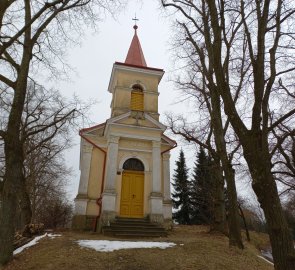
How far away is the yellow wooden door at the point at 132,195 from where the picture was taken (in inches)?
608

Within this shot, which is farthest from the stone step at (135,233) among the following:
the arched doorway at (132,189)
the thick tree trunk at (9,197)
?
the thick tree trunk at (9,197)

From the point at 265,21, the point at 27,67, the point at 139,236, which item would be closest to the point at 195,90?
the point at 139,236

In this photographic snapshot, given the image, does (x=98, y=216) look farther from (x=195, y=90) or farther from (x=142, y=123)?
(x=195, y=90)

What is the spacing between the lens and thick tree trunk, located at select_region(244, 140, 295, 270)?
485 centimetres

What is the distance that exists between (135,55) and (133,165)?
8.12 m

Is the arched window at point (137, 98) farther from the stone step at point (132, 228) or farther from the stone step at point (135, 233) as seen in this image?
the stone step at point (135, 233)

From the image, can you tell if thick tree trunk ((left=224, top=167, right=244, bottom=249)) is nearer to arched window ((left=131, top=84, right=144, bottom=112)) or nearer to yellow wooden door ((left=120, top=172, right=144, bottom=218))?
yellow wooden door ((left=120, top=172, right=144, bottom=218))

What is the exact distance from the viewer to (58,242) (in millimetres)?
10688

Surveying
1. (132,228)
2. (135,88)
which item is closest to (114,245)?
(132,228)

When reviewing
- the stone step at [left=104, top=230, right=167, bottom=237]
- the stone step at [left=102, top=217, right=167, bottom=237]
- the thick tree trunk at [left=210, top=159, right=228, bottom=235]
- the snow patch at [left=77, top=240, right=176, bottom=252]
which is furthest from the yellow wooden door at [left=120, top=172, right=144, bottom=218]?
the snow patch at [left=77, top=240, right=176, bottom=252]

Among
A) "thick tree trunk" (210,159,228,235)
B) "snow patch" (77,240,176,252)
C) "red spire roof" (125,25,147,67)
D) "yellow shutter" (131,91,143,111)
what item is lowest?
"snow patch" (77,240,176,252)

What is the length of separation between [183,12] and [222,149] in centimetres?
539

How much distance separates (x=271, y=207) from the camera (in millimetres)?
5102

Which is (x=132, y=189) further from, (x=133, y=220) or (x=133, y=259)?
(x=133, y=259)
